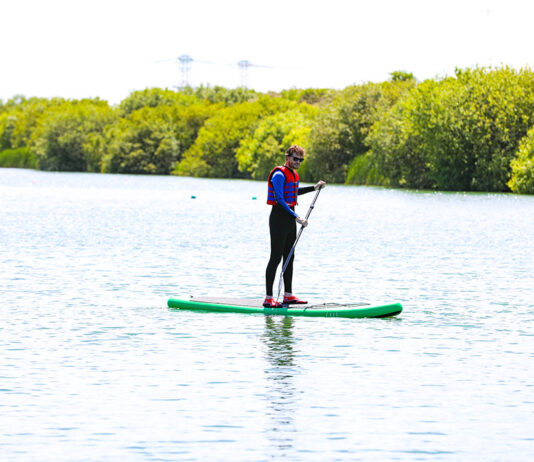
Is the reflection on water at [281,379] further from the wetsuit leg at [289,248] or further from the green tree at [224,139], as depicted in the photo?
the green tree at [224,139]

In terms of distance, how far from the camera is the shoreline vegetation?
8744cm

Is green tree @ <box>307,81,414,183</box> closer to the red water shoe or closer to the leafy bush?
the leafy bush

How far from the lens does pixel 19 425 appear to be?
10008 millimetres

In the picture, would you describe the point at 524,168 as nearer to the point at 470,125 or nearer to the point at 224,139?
the point at 470,125

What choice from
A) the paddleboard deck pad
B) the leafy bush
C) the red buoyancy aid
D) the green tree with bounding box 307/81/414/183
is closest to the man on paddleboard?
the red buoyancy aid

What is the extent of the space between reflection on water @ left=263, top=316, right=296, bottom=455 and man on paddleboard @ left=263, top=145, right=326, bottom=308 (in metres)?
0.73

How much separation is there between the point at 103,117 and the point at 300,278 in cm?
14896

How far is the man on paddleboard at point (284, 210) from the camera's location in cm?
1577

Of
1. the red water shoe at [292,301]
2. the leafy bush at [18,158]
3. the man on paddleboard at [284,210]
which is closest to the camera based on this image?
the man on paddleboard at [284,210]

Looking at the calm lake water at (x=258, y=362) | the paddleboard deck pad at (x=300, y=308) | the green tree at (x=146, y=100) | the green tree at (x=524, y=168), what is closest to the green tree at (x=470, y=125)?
the green tree at (x=524, y=168)

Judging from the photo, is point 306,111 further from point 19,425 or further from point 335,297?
point 19,425

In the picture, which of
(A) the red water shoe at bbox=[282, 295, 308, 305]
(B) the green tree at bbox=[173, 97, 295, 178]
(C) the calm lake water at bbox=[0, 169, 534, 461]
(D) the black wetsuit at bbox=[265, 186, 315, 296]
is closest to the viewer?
(C) the calm lake water at bbox=[0, 169, 534, 461]

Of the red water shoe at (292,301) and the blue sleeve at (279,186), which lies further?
the red water shoe at (292,301)

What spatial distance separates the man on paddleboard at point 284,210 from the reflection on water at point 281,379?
726 millimetres
